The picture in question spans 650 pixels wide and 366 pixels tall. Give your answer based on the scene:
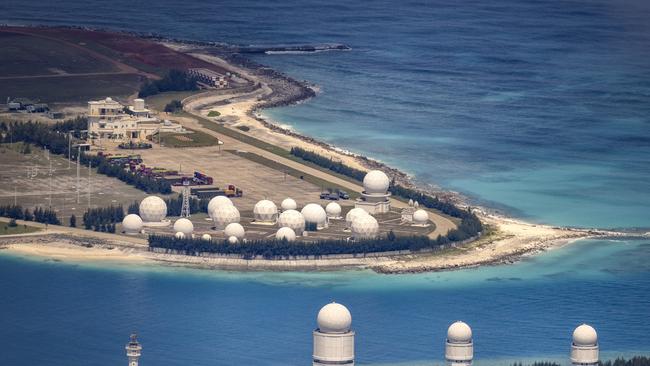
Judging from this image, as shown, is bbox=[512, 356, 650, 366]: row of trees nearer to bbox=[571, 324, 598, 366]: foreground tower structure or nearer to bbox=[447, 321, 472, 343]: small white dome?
bbox=[571, 324, 598, 366]: foreground tower structure

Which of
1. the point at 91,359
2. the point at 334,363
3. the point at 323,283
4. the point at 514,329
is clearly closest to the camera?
the point at 334,363

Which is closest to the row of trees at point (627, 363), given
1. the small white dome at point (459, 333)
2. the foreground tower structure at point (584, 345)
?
the foreground tower structure at point (584, 345)

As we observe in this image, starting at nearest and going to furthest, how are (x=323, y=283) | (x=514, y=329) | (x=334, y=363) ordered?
(x=334, y=363), (x=514, y=329), (x=323, y=283)

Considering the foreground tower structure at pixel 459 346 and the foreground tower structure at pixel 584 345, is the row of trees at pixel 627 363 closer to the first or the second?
the foreground tower structure at pixel 584 345

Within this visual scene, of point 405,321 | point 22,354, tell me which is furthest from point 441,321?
point 22,354

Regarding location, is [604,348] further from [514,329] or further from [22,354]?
[22,354]

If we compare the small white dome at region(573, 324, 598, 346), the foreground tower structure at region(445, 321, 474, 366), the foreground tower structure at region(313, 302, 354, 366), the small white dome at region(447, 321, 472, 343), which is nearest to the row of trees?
the small white dome at region(573, 324, 598, 346)

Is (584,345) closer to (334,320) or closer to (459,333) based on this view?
(459,333)
